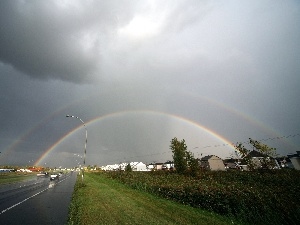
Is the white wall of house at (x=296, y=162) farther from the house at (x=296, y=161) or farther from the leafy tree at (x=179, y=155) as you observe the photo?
the leafy tree at (x=179, y=155)

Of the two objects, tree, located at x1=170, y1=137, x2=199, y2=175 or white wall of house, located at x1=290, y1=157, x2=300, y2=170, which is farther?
white wall of house, located at x1=290, y1=157, x2=300, y2=170

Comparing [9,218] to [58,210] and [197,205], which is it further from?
[197,205]

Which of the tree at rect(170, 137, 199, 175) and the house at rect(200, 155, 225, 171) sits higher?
the house at rect(200, 155, 225, 171)

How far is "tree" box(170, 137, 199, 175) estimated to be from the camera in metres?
53.1

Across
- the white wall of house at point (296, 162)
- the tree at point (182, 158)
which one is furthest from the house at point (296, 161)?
the tree at point (182, 158)

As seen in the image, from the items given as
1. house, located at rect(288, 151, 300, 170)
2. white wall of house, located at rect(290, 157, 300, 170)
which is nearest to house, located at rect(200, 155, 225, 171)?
house, located at rect(288, 151, 300, 170)

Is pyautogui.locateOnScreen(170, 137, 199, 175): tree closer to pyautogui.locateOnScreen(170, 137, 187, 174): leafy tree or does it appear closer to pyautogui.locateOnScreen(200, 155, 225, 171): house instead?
pyautogui.locateOnScreen(170, 137, 187, 174): leafy tree

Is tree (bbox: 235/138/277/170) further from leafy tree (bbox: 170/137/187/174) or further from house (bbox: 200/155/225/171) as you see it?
house (bbox: 200/155/225/171)

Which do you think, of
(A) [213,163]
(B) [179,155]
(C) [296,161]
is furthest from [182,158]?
(A) [213,163]

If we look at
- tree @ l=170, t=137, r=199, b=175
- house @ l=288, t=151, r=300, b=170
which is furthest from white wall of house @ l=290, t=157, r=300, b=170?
tree @ l=170, t=137, r=199, b=175

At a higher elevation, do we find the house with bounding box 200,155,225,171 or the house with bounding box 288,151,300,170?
the house with bounding box 200,155,225,171

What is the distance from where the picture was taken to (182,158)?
2329 inches

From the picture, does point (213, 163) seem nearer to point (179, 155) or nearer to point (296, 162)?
point (296, 162)

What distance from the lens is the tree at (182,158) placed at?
53125 mm
